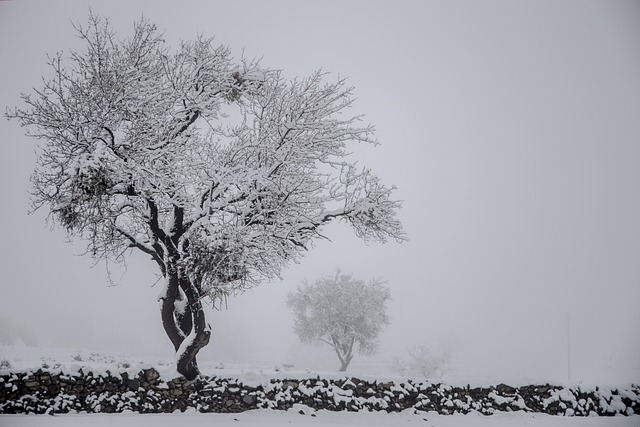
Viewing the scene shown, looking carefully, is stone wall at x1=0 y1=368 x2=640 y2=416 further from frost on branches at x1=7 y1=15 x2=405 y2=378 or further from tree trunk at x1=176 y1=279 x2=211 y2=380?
frost on branches at x1=7 y1=15 x2=405 y2=378

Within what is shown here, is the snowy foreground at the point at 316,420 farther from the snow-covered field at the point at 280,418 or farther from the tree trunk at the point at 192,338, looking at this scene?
the tree trunk at the point at 192,338

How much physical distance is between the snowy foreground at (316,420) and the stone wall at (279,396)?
0.38 metres

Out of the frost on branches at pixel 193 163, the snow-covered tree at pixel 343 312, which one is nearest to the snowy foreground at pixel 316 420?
the frost on branches at pixel 193 163

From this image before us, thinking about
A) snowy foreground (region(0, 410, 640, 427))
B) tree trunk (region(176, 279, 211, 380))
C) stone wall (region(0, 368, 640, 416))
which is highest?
tree trunk (region(176, 279, 211, 380))

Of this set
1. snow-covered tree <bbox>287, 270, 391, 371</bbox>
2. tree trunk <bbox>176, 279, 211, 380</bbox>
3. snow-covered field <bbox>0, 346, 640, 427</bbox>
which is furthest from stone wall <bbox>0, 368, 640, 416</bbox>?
snow-covered tree <bbox>287, 270, 391, 371</bbox>

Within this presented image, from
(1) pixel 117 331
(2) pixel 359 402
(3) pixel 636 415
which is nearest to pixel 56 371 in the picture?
(2) pixel 359 402

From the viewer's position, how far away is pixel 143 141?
497 inches

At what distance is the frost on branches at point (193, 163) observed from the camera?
39.1ft

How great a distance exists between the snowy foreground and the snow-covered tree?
23.5m

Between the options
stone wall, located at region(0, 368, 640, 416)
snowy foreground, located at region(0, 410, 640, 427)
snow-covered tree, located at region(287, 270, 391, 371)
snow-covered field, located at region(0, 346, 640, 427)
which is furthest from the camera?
snow-covered tree, located at region(287, 270, 391, 371)

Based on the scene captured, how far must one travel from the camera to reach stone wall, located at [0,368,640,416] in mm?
11351

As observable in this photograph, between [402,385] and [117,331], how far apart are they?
14868 cm

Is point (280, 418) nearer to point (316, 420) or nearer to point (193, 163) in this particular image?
point (316, 420)

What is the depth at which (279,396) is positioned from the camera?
12.4 m
